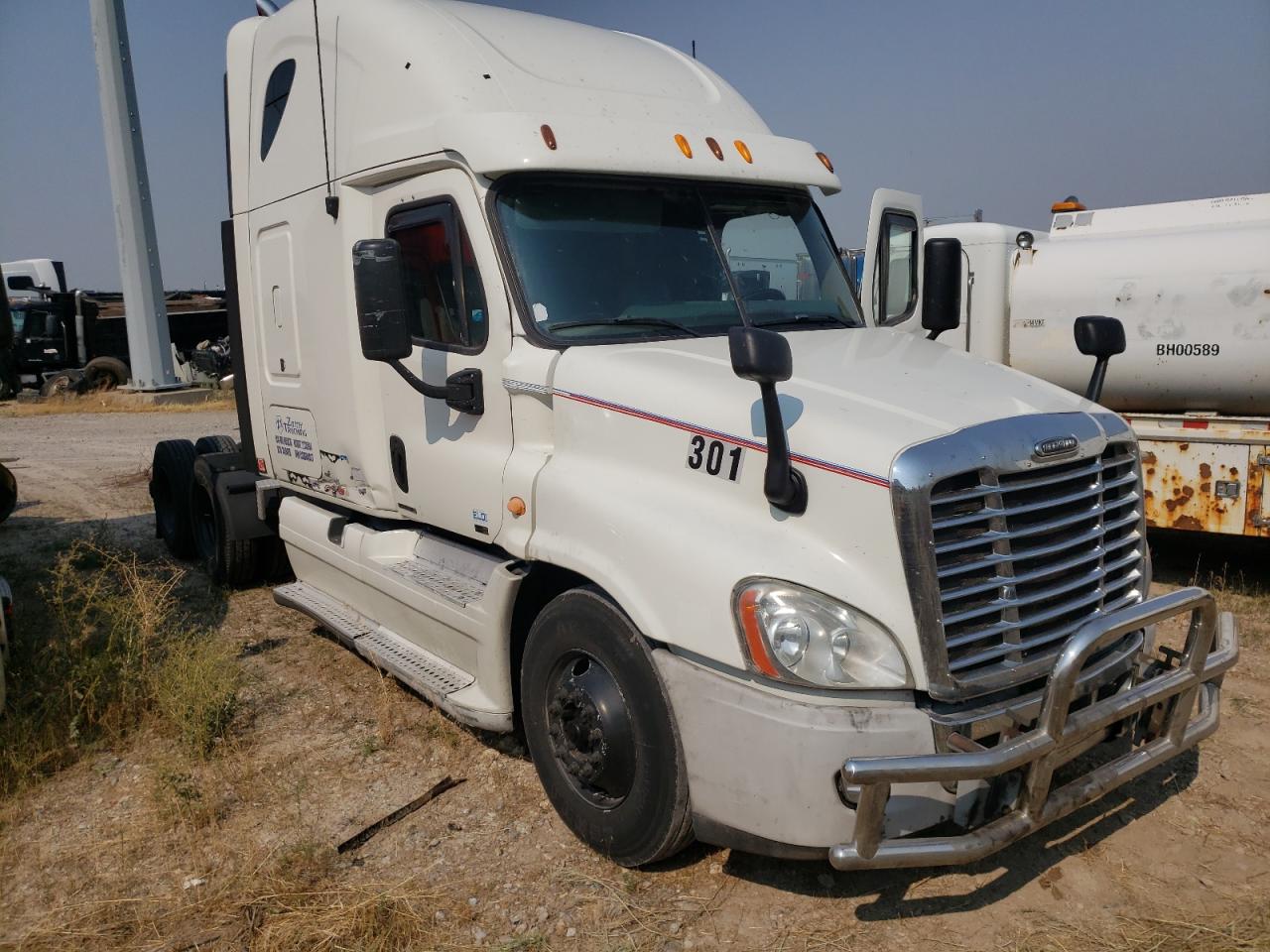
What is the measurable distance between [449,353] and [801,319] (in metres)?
1.56

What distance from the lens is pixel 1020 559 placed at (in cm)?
318

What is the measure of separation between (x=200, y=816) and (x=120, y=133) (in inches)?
850

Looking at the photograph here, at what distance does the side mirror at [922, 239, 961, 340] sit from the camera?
4875 millimetres

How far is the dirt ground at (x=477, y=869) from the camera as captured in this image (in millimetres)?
3311

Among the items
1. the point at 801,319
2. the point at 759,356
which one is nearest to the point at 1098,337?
the point at 801,319

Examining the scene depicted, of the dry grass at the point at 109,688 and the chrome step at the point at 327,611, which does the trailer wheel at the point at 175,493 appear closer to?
the dry grass at the point at 109,688

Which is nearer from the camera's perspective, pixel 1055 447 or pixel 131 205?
pixel 1055 447

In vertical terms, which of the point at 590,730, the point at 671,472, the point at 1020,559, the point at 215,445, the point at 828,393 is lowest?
the point at 590,730

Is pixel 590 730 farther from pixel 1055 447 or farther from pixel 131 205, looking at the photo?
pixel 131 205

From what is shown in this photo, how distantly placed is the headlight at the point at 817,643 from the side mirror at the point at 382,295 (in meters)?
1.83

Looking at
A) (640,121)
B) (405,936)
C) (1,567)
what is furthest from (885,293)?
(1,567)

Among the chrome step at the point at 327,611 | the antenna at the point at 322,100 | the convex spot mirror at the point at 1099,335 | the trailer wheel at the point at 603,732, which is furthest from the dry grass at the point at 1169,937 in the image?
the antenna at the point at 322,100

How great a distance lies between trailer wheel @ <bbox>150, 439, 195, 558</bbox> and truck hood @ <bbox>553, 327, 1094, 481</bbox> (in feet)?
17.3

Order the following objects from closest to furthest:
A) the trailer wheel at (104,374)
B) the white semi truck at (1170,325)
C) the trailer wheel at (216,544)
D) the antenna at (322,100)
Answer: the antenna at (322,100) → the white semi truck at (1170,325) → the trailer wheel at (216,544) → the trailer wheel at (104,374)
